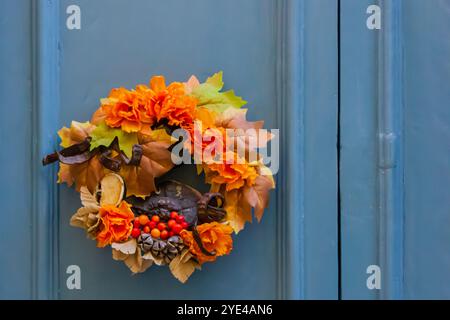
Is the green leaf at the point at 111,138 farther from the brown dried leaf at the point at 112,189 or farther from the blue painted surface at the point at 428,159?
the blue painted surface at the point at 428,159

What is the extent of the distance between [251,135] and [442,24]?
473mm

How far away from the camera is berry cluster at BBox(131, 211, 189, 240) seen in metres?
1.29

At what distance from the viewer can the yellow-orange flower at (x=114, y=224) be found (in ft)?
4.18

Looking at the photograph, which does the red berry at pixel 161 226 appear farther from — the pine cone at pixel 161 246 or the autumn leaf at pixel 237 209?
the autumn leaf at pixel 237 209

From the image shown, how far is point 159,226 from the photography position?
1.30 metres

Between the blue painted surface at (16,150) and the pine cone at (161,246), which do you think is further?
the blue painted surface at (16,150)

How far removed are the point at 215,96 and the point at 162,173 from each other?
19 cm

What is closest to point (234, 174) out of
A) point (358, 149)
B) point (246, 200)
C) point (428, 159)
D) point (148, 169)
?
point (246, 200)

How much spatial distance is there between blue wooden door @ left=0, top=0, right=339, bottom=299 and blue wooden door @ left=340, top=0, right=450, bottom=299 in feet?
0.13

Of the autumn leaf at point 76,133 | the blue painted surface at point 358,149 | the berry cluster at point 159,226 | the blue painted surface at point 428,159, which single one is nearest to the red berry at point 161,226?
the berry cluster at point 159,226

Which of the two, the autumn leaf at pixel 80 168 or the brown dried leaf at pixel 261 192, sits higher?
the autumn leaf at pixel 80 168

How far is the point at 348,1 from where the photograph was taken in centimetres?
139

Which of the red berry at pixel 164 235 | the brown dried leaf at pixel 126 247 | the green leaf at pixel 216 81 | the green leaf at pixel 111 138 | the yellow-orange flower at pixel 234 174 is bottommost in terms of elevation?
the brown dried leaf at pixel 126 247
